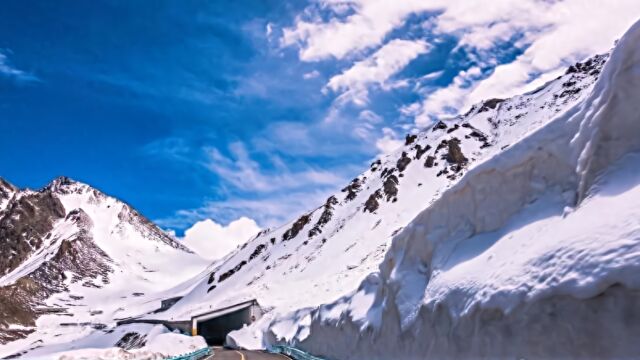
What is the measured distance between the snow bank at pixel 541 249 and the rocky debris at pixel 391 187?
4410 inches

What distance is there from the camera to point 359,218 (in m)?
133

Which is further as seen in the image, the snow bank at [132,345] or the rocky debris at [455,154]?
the rocky debris at [455,154]

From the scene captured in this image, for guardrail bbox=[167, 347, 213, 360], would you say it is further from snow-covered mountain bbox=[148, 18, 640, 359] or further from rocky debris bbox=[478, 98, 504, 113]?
rocky debris bbox=[478, 98, 504, 113]

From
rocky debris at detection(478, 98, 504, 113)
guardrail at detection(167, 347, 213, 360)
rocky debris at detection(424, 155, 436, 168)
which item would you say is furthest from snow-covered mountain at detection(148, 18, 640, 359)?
rocky debris at detection(478, 98, 504, 113)

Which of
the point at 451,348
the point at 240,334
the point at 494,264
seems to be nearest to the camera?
the point at 494,264

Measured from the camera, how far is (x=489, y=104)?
174 m

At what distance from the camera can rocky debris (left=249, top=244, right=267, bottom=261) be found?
532 ft

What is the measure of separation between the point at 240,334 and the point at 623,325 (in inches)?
2421

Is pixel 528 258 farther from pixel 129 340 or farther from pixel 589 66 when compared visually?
pixel 589 66

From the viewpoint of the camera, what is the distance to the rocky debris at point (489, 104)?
559 ft

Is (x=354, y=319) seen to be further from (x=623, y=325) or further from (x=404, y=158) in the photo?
(x=404, y=158)

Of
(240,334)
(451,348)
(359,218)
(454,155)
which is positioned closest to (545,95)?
(454,155)

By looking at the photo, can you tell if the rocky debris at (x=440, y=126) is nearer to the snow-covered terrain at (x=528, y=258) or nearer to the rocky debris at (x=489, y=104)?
the rocky debris at (x=489, y=104)

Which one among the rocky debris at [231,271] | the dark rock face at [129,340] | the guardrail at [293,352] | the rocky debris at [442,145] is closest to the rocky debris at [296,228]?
the rocky debris at [231,271]
